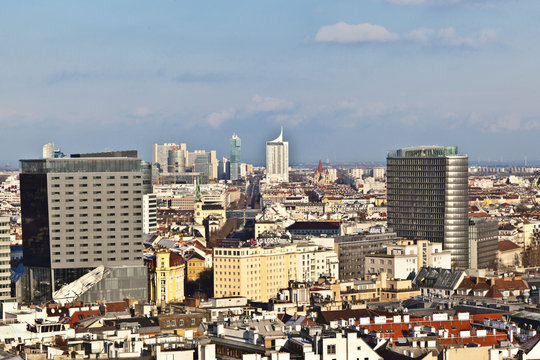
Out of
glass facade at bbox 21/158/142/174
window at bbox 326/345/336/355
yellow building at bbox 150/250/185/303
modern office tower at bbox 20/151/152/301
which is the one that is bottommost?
yellow building at bbox 150/250/185/303

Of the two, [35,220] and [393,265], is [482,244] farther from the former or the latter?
[35,220]

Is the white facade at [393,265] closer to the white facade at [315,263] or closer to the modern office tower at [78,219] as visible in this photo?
the white facade at [315,263]

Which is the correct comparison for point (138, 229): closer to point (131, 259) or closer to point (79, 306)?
point (131, 259)

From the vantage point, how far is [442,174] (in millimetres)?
175000

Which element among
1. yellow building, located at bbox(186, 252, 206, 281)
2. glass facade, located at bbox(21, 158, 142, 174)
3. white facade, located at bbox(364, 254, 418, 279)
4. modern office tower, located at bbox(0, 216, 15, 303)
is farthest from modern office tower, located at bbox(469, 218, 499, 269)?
modern office tower, located at bbox(0, 216, 15, 303)

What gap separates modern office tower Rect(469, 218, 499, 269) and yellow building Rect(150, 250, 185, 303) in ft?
151

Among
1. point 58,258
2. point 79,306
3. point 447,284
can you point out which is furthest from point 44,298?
point 447,284

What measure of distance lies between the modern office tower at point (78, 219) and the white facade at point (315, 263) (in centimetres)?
2397

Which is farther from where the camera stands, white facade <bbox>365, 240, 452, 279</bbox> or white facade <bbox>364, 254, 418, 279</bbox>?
white facade <bbox>365, 240, 452, 279</bbox>

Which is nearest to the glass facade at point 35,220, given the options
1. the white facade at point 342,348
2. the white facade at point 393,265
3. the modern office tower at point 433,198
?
the white facade at point 393,265

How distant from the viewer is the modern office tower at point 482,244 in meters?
177

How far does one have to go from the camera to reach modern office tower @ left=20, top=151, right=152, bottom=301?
447 feet

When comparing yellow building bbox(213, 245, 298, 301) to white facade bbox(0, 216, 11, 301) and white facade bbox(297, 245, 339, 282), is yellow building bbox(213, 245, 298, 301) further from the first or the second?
white facade bbox(0, 216, 11, 301)

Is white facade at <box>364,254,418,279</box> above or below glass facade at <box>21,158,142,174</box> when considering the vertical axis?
below
